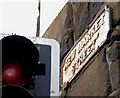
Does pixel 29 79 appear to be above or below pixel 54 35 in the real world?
below

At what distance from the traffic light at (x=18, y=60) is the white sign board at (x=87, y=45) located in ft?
6.93

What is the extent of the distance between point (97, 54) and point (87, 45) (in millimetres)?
259

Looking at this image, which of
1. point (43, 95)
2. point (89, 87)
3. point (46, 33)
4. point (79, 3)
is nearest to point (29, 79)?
point (43, 95)

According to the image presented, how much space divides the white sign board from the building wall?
6 cm

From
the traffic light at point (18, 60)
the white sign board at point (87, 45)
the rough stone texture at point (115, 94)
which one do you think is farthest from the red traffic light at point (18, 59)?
the white sign board at point (87, 45)

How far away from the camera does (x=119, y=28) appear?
3.50m

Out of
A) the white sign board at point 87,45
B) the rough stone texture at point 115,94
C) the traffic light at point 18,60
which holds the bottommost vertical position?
the rough stone texture at point 115,94

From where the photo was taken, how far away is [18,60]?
1489mm

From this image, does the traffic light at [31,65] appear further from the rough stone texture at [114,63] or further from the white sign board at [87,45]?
the white sign board at [87,45]

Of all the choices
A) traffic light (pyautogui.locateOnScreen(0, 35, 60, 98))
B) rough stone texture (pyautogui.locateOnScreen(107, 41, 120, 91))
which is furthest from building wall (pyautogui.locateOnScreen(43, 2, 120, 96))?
traffic light (pyautogui.locateOnScreen(0, 35, 60, 98))

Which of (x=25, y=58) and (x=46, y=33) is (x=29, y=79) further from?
(x=46, y=33)

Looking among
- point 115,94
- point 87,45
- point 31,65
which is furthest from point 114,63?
point 31,65

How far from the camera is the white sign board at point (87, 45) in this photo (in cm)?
363

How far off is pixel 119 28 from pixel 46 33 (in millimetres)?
2722
